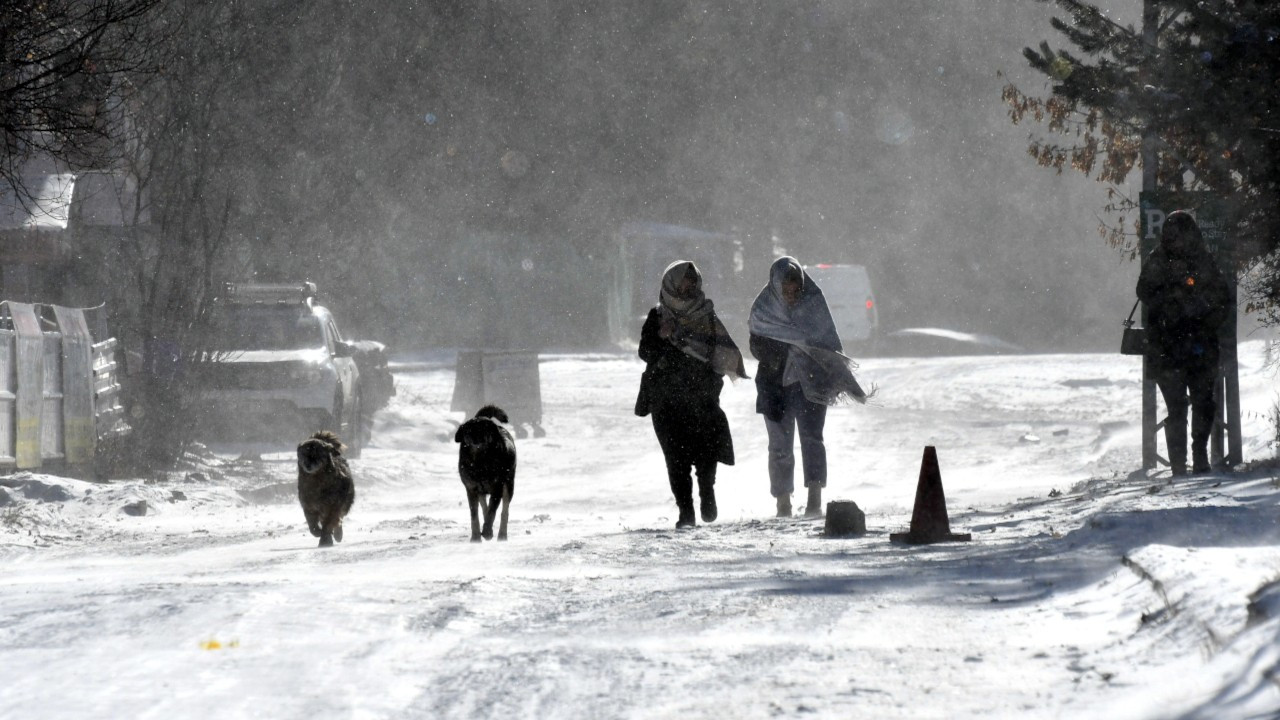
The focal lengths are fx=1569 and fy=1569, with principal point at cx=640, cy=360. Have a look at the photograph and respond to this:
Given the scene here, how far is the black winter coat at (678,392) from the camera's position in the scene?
10.8m

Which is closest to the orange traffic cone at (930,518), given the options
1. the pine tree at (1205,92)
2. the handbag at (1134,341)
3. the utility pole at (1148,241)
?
the pine tree at (1205,92)

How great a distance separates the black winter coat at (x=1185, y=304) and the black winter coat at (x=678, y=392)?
3489 mm

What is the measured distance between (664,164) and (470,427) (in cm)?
4159

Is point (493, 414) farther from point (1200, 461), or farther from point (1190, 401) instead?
point (1200, 461)

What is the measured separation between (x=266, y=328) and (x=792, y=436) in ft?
38.7

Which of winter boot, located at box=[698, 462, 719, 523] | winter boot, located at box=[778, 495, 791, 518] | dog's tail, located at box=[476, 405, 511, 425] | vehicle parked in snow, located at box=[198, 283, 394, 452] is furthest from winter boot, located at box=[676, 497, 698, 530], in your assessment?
vehicle parked in snow, located at box=[198, 283, 394, 452]

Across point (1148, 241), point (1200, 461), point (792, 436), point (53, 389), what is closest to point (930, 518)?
point (792, 436)

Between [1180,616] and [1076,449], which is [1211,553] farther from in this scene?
[1076,449]

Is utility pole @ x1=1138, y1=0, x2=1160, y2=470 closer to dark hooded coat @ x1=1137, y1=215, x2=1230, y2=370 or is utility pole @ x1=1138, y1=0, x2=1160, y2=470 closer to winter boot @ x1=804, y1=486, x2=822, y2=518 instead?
dark hooded coat @ x1=1137, y1=215, x2=1230, y2=370

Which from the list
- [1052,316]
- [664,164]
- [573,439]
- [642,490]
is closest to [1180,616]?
[642,490]

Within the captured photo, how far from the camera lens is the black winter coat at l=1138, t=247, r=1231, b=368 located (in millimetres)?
11641

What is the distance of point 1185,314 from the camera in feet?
38.3

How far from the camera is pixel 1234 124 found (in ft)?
34.1

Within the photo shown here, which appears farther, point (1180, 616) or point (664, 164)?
point (664, 164)
